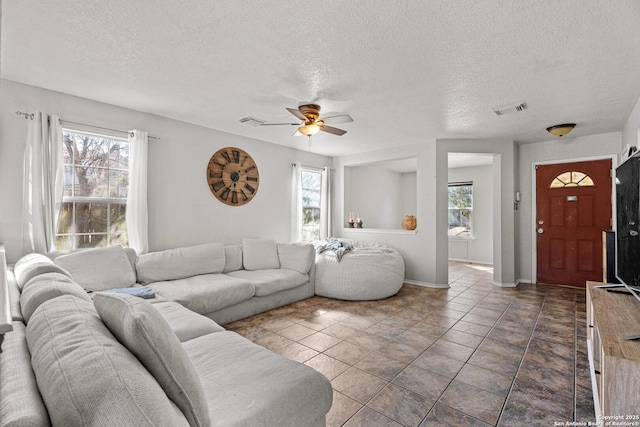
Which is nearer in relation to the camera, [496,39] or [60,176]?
[496,39]

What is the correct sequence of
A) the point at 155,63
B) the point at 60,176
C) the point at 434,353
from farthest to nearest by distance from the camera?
the point at 60,176
the point at 434,353
the point at 155,63

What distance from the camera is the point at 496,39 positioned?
214cm

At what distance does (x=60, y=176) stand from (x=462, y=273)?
20.9 ft

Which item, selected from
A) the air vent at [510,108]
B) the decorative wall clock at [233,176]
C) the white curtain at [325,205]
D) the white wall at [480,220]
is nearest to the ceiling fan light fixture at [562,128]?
the air vent at [510,108]

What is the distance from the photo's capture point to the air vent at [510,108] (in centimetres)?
337

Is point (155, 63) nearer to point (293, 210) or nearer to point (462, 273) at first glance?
point (293, 210)

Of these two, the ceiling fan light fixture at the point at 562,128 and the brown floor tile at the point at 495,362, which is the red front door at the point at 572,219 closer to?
the ceiling fan light fixture at the point at 562,128

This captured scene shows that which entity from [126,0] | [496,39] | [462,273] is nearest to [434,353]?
[496,39]

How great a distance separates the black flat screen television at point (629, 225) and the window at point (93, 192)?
14.8 feet

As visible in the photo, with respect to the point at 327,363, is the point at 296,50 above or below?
above

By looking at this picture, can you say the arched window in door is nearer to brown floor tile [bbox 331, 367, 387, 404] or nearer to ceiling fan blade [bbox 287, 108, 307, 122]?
ceiling fan blade [bbox 287, 108, 307, 122]

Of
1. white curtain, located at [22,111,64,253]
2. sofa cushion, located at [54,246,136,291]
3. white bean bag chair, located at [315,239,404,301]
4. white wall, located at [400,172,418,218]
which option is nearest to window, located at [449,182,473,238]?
white wall, located at [400,172,418,218]

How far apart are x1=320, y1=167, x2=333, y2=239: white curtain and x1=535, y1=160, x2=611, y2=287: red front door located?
361 centimetres

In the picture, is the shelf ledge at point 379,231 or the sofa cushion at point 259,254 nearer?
the sofa cushion at point 259,254
